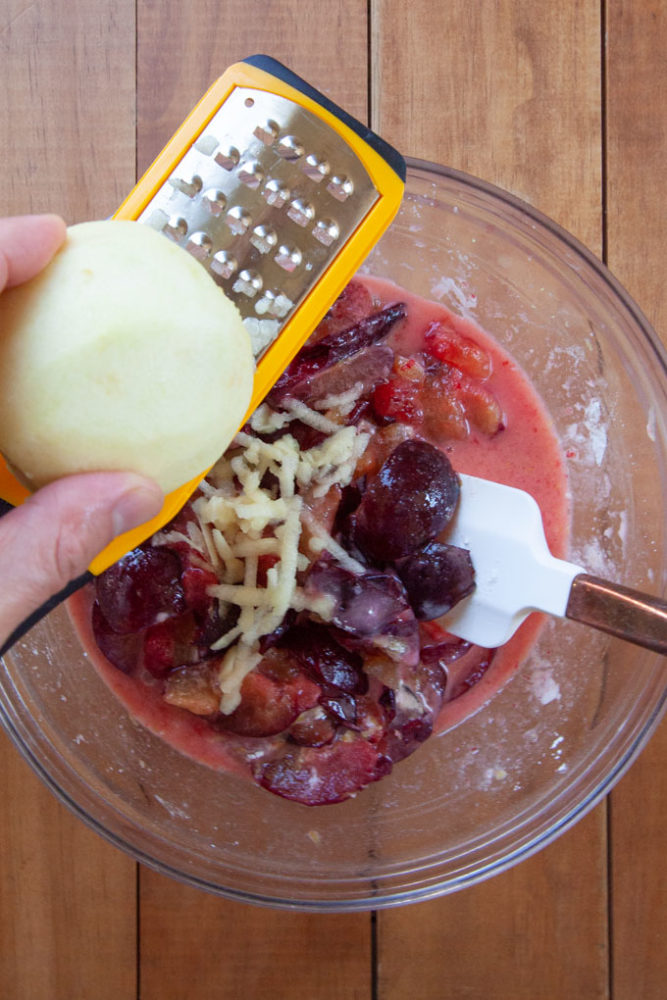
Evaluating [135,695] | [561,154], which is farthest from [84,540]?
[561,154]

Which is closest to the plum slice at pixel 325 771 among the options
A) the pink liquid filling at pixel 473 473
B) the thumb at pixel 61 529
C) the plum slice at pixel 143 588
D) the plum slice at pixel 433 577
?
the pink liquid filling at pixel 473 473

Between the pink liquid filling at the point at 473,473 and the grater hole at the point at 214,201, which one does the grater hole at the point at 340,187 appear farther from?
the pink liquid filling at the point at 473,473

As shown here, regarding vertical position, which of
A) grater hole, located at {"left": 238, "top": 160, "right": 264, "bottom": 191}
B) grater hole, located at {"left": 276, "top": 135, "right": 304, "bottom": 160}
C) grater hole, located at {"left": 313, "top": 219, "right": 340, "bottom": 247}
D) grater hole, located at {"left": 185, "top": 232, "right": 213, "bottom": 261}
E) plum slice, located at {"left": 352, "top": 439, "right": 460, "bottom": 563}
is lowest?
plum slice, located at {"left": 352, "top": 439, "right": 460, "bottom": 563}

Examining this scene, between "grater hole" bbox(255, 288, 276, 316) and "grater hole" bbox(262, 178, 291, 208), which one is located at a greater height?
"grater hole" bbox(262, 178, 291, 208)

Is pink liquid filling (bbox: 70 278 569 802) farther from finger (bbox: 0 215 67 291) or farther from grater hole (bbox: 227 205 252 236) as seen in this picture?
finger (bbox: 0 215 67 291)

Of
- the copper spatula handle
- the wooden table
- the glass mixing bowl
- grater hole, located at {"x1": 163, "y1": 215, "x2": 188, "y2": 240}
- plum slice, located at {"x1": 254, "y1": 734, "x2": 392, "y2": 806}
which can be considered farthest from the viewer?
the wooden table

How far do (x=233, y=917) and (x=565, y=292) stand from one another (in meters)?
1.67

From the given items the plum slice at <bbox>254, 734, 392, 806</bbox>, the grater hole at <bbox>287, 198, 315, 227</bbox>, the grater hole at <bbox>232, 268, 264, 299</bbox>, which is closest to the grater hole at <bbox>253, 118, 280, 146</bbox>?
the grater hole at <bbox>287, 198, 315, 227</bbox>

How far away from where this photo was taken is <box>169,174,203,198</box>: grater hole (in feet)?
4.46

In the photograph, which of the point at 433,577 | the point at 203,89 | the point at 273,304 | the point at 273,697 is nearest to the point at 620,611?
the point at 433,577

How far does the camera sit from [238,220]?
136 centimetres

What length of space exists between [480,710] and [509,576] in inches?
16.5

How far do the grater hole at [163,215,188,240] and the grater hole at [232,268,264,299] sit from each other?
114 mm

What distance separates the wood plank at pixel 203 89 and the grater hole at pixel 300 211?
0.66 m
